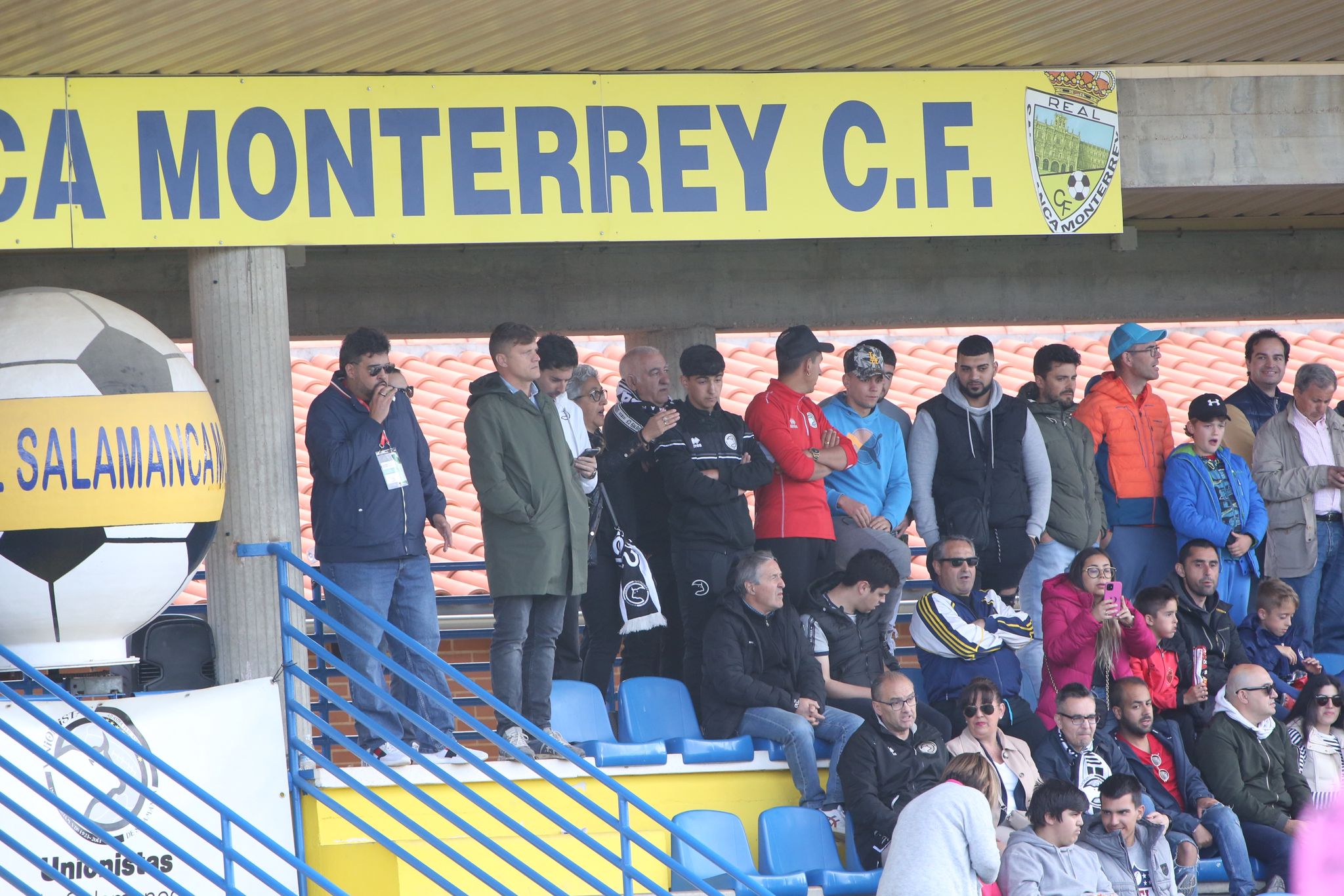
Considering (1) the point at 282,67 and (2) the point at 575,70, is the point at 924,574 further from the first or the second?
(1) the point at 282,67

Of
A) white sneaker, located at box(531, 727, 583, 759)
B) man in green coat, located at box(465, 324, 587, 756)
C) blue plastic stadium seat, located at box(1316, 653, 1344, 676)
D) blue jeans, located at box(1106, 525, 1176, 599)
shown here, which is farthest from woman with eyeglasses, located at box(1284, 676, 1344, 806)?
man in green coat, located at box(465, 324, 587, 756)

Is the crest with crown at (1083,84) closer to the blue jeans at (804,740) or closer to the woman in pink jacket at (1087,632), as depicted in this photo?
the woman in pink jacket at (1087,632)

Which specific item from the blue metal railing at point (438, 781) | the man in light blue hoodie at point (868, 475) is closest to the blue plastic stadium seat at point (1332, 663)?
the man in light blue hoodie at point (868, 475)

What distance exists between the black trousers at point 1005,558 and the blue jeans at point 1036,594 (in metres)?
0.15

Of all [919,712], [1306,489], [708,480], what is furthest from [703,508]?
[1306,489]

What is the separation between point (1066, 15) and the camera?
782 centimetres

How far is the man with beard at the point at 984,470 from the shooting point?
8938mm

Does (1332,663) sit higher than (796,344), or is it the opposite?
(796,344)

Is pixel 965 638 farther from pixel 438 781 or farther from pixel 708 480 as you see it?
pixel 438 781

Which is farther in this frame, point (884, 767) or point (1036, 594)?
point (1036, 594)

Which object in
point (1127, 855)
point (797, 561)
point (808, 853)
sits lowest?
point (1127, 855)

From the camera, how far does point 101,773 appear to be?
6.61 metres

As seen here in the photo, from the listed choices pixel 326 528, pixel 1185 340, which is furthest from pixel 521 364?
pixel 1185 340

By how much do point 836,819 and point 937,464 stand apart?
2.14 meters
